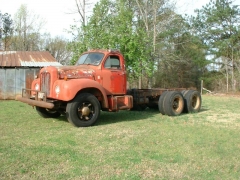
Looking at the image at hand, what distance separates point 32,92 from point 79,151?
14.1ft

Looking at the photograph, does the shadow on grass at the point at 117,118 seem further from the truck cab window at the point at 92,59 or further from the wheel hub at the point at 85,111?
the truck cab window at the point at 92,59

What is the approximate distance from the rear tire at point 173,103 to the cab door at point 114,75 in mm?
1945

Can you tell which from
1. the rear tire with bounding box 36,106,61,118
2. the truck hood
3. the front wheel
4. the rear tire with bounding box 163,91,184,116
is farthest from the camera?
the rear tire with bounding box 163,91,184,116

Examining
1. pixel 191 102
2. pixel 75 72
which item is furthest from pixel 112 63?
pixel 191 102

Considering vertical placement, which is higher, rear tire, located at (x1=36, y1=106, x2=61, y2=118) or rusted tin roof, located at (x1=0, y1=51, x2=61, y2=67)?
rusted tin roof, located at (x1=0, y1=51, x2=61, y2=67)

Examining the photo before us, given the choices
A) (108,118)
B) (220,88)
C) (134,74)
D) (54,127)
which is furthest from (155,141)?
(220,88)

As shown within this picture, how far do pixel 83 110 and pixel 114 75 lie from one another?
1.67 metres

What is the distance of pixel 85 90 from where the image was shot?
8.51 metres

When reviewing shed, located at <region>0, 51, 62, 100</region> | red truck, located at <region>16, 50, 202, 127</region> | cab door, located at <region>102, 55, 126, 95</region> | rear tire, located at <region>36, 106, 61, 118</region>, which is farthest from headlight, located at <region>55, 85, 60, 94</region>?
shed, located at <region>0, 51, 62, 100</region>

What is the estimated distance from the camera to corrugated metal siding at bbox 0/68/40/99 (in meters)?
18.5

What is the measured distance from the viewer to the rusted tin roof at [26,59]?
751 inches

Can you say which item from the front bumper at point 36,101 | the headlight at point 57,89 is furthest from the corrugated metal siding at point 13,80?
the headlight at point 57,89

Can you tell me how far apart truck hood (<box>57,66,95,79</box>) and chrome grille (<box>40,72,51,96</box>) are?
428 millimetres

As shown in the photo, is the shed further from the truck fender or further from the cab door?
the truck fender
